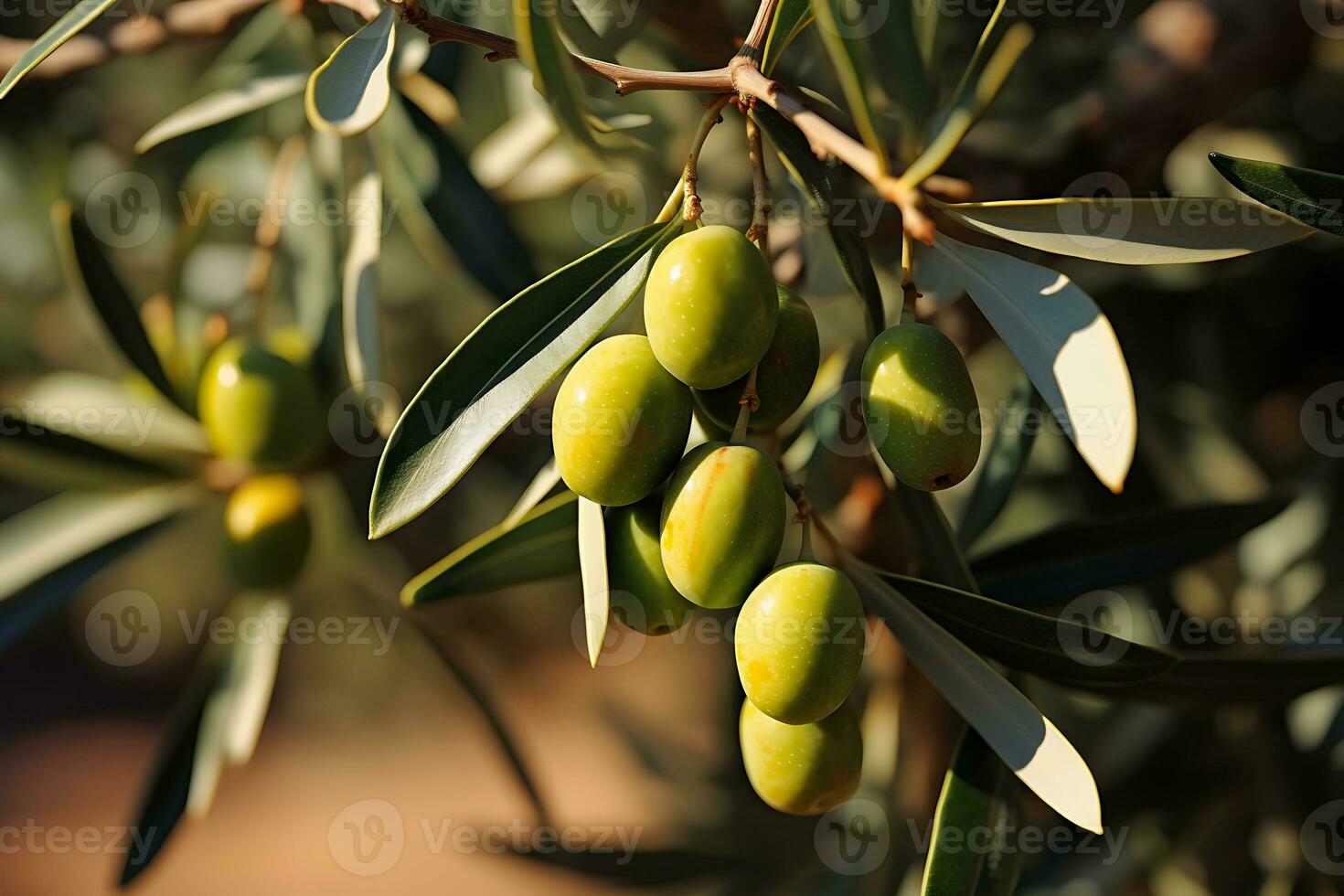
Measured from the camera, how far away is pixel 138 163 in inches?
53.7

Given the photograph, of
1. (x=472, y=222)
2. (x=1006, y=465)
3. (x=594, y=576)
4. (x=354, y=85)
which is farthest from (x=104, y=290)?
(x=1006, y=465)

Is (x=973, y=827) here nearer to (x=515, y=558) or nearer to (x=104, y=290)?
(x=515, y=558)

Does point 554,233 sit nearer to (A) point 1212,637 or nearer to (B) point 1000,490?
(B) point 1000,490

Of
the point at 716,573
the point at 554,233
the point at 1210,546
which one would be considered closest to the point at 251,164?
the point at 554,233

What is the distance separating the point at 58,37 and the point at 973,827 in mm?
761

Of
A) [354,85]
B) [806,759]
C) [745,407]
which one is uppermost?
[354,85]

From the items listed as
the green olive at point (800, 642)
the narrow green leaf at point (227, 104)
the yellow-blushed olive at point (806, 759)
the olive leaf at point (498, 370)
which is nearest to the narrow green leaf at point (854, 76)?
the olive leaf at point (498, 370)

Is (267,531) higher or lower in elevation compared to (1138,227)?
lower

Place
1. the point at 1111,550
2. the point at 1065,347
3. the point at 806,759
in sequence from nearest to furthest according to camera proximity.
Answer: the point at 1065,347, the point at 806,759, the point at 1111,550

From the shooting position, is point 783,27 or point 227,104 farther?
point 227,104

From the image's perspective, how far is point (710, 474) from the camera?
21.2 inches

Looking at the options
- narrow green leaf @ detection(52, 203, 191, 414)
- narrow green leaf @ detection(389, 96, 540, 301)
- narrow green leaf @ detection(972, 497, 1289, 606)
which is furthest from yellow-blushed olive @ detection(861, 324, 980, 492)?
narrow green leaf @ detection(52, 203, 191, 414)

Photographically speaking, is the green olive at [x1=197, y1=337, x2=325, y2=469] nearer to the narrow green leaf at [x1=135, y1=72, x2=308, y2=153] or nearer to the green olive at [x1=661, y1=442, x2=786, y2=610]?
the narrow green leaf at [x1=135, y1=72, x2=308, y2=153]

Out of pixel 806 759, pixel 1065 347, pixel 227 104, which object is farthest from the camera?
pixel 227 104
